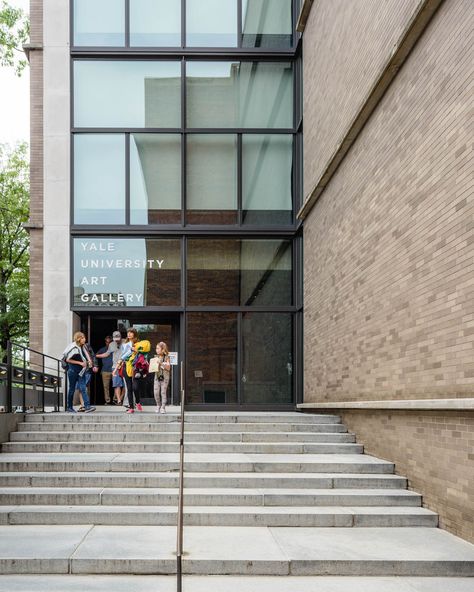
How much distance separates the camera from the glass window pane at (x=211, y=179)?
16.3 meters

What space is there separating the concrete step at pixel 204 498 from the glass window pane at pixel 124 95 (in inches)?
398

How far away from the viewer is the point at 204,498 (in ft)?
27.3

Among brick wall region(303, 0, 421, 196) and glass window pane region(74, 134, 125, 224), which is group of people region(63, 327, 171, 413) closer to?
glass window pane region(74, 134, 125, 224)

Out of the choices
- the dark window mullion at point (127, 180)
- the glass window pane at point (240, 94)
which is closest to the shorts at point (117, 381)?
the dark window mullion at point (127, 180)

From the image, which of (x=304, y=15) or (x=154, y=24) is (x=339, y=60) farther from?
(x=154, y=24)

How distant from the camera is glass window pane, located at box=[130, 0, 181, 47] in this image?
16531 mm

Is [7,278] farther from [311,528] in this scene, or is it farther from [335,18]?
[311,528]

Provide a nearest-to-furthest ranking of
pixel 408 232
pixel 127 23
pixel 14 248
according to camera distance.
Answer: pixel 408 232 < pixel 127 23 < pixel 14 248

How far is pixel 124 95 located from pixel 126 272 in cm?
410

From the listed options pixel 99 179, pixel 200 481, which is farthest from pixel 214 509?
pixel 99 179

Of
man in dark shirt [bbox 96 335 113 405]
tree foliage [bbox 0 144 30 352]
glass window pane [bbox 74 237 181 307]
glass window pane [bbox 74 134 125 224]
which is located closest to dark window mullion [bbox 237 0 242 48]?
glass window pane [bbox 74 134 125 224]

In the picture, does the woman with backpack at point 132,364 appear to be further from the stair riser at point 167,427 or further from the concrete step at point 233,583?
the concrete step at point 233,583

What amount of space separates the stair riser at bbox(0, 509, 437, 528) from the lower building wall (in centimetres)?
41

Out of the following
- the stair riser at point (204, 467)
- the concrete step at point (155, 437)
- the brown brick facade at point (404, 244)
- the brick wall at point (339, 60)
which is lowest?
the stair riser at point (204, 467)
